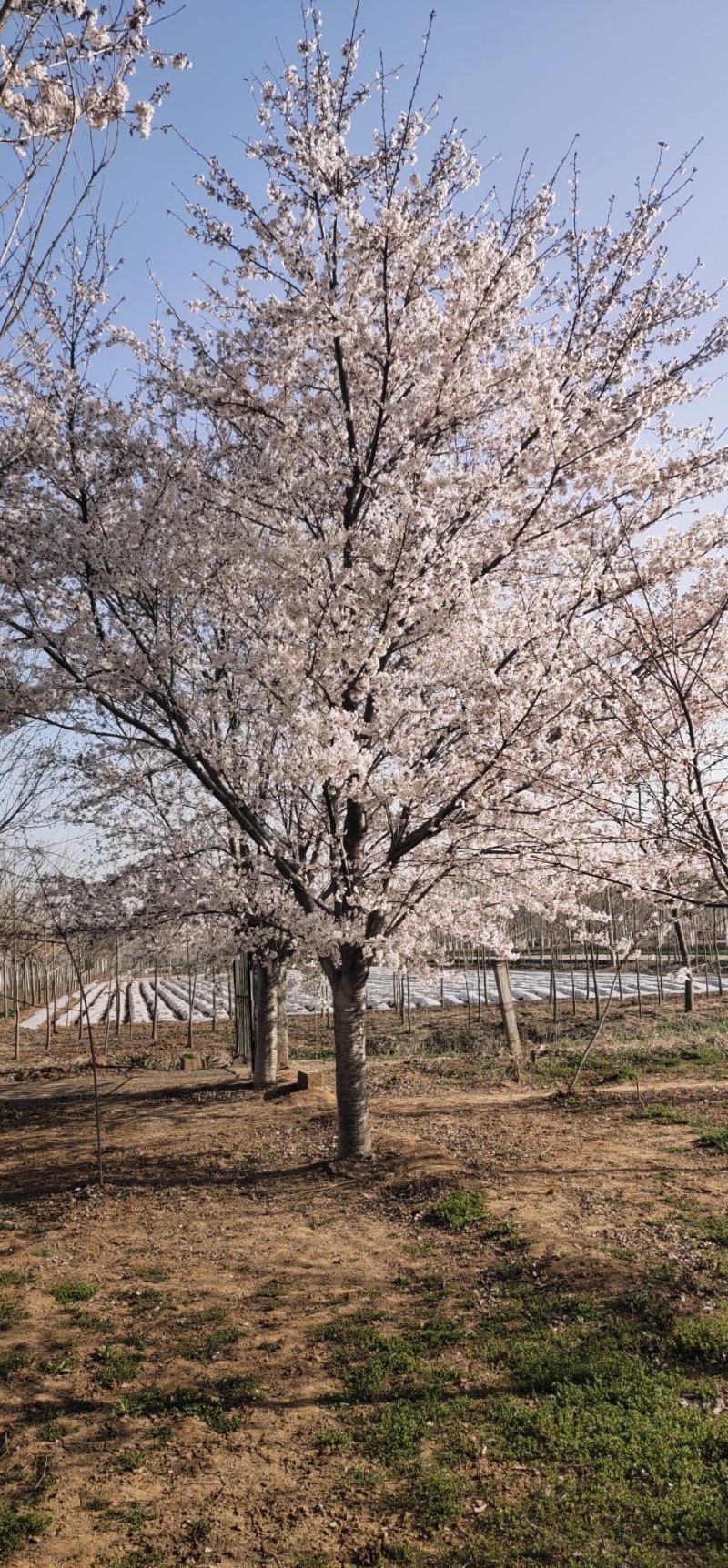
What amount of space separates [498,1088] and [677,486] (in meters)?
8.44

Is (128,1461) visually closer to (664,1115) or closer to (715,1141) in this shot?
(715,1141)

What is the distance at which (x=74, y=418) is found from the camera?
8500 mm

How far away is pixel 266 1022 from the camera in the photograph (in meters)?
12.1

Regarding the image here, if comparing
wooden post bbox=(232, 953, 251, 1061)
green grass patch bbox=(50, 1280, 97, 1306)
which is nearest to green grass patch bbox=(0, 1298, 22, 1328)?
green grass patch bbox=(50, 1280, 97, 1306)

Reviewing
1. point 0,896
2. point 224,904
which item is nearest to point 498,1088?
point 224,904

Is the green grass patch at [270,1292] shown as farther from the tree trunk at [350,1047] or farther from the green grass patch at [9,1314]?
the tree trunk at [350,1047]

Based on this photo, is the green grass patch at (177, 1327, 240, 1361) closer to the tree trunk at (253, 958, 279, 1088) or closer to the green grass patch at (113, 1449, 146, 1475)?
the green grass patch at (113, 1449, 146, 1475)

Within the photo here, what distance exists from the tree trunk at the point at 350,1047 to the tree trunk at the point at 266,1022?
366 centimetres

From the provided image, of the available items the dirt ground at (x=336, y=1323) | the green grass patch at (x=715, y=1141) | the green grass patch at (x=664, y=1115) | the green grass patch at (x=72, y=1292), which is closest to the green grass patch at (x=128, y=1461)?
the dirt ground at (x=336, y=1323)

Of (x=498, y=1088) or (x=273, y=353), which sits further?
(x=498, y=1088)

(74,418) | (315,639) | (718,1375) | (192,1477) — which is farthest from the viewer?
(74,418)

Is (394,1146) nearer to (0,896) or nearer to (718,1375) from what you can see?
(718,1375)

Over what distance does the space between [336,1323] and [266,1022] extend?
6949mm

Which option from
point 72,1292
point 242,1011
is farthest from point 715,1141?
point 242,1011
